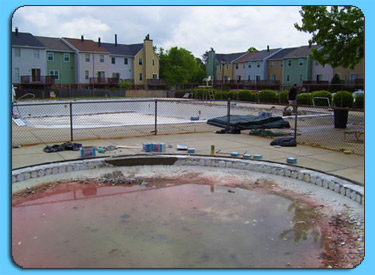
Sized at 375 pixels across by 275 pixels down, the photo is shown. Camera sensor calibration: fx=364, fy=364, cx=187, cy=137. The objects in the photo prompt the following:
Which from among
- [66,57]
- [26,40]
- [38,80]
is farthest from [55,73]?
[26,40]

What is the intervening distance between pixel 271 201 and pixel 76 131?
8.51m

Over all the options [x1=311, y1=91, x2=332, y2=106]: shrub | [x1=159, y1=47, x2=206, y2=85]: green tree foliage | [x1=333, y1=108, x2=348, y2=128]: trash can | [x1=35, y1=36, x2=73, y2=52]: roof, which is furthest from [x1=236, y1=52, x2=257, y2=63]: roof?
[x1=333, y1=108, x2=348, y2=128]: trash can

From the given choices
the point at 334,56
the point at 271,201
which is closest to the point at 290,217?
the point at 271,201

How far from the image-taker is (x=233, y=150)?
29.6ft

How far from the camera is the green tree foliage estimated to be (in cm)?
7106

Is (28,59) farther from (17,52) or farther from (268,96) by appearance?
(268,96)

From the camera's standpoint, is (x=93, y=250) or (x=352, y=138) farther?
(x=352, y=138)

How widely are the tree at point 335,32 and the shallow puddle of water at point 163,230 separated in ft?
34.5

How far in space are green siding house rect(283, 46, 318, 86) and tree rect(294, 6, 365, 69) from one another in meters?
36.5

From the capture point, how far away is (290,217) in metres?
5.16

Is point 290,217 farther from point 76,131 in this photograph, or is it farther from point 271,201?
point 76,131

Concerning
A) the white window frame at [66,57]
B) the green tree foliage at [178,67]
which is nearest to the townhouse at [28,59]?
the white window frame at [66,57]

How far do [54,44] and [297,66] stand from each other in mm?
34487

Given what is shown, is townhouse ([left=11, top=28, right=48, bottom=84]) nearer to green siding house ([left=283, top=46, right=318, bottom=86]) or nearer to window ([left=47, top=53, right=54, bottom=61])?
window ([left=47, top=53, right=54, bottom=61])
